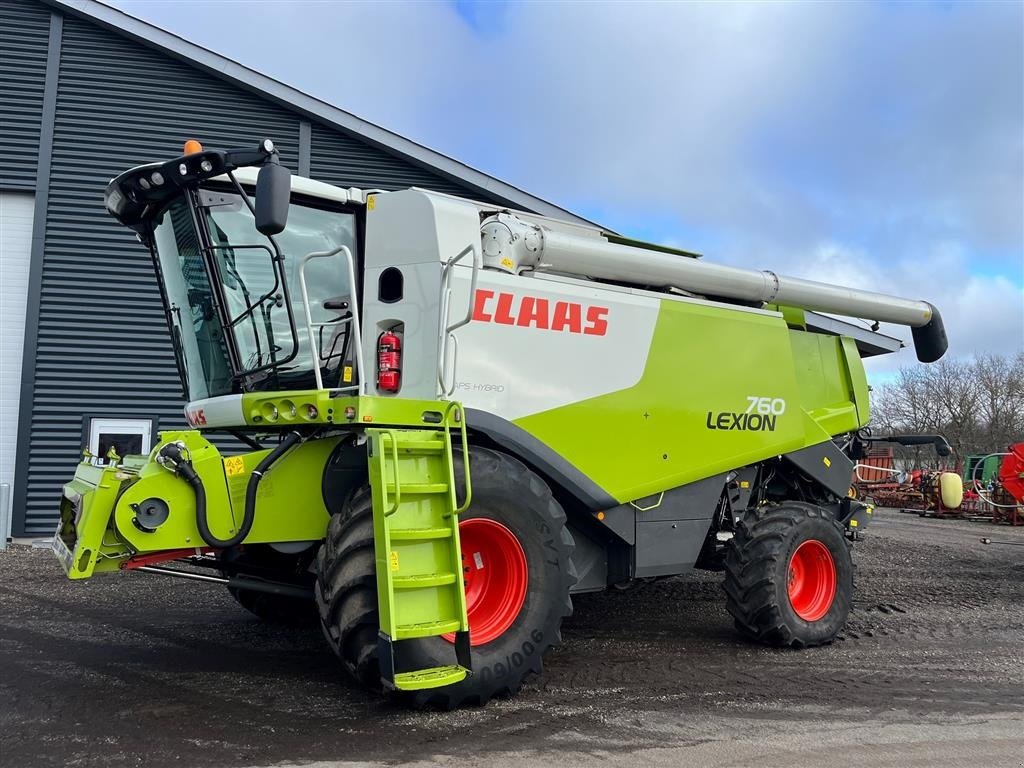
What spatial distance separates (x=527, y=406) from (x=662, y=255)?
1.69 m

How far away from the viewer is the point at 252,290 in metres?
4.72

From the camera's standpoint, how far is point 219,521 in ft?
14.2

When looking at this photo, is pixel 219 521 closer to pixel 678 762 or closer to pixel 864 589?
pixel 678 762

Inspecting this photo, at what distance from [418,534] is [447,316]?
126cm

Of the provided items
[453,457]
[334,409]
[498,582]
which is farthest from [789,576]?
[334,409]

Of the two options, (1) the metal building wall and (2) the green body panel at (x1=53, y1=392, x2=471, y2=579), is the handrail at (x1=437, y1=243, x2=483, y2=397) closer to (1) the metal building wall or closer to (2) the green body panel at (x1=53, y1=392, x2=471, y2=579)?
(2) the green body panel at (x1=53, y1=392, x2=471, y2=579)

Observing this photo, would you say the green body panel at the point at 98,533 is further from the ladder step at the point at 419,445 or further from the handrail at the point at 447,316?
the handrail at the point at 447,316

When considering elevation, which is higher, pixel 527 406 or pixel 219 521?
pixel 527 406

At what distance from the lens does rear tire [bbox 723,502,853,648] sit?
573 centimetres

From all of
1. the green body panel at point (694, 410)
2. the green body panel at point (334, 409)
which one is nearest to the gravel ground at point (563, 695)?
the green body panel at point (694, 410)

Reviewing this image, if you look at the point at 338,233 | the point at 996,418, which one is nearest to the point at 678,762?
the point at 338,233

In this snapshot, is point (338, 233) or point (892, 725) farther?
point (338, 233)

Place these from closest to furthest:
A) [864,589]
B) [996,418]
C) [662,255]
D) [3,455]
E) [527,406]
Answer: [527,406] < [662,255] < [864,589] < [3,455] < [996,418]

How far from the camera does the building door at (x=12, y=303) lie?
1082cm
